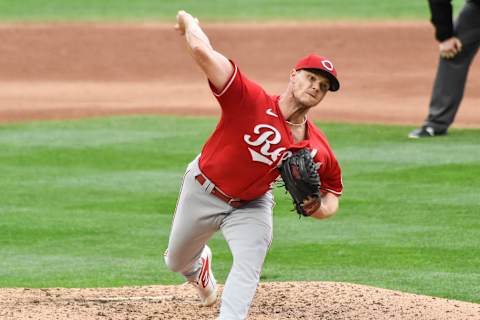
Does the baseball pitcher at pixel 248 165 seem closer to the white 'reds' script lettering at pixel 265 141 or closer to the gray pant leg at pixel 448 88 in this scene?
the white 'reds' script lettering at pixel 265 141

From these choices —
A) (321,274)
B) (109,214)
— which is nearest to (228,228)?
(321,274)

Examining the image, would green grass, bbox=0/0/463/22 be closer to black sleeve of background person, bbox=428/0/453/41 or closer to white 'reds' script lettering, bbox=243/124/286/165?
black sleeve of background person, bbox=428/0/453/41

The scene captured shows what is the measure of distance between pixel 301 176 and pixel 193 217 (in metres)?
0.78

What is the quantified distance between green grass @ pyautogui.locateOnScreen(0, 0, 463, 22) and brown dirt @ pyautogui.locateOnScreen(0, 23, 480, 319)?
1.75 m

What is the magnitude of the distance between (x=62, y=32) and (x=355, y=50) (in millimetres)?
6289

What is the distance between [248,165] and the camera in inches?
249

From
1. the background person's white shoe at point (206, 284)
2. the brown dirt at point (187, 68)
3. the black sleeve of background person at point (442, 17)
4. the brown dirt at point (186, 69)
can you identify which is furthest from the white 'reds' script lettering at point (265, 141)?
the brown dirt at point (187, 68)

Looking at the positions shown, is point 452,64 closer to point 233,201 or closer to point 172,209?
point 172,209

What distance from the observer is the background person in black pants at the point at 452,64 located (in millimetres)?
13719

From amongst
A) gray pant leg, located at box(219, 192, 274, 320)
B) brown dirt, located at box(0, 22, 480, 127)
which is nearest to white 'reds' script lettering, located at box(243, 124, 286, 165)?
gray pant leg, located at box(219, 192, 274, 320)

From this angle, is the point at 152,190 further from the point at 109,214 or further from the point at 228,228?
the point at 228,228

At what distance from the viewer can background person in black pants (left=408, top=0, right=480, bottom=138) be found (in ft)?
45.0

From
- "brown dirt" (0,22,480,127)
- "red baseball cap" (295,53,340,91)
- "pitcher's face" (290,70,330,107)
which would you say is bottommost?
"brown dirt" (0,22,480,127)

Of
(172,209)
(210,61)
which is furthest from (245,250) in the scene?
(172,209)
